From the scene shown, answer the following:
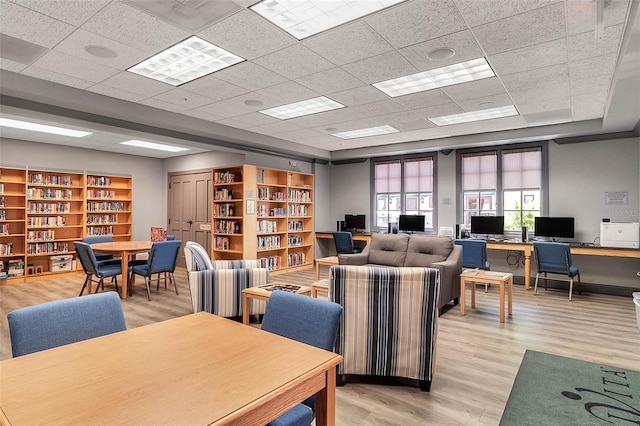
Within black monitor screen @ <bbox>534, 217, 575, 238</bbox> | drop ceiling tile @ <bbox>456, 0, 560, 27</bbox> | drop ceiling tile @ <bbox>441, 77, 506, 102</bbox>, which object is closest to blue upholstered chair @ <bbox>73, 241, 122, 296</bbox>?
drop ceiling tile @ <bbox>441, 77, 506, 102</bbox>

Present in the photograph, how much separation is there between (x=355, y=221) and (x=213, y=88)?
203 inches

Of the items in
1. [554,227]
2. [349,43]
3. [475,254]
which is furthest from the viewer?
[554,227]

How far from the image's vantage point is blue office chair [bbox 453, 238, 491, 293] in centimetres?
595

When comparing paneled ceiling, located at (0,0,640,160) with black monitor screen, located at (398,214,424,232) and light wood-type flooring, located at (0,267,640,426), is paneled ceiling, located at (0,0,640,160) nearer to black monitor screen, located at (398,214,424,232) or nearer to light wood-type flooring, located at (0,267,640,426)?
black monitor screen, located at (398,214,424,232)

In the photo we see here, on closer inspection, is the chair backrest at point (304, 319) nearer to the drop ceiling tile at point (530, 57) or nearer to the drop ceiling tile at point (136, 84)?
the drop ceiling tile at point (530, 57)

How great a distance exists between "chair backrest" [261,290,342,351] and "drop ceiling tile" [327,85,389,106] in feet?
10.3

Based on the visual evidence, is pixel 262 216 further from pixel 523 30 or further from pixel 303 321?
pixel 303 321

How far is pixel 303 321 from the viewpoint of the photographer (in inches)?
70.4

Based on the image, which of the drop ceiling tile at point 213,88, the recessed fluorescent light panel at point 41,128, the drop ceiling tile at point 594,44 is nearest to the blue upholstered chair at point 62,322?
the drop ceiling tile at point 213,88

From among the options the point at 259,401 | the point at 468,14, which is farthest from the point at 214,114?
the point at 259,401

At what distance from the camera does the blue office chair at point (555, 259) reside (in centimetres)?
539

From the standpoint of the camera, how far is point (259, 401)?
1.11 meters

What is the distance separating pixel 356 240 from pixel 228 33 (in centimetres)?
604

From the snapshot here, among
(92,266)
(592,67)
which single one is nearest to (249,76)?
(592,67)
